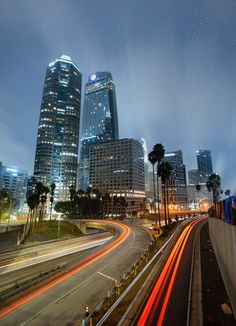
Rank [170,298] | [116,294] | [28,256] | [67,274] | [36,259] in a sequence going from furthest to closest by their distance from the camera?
[28,256]
[36,259]
[67,274]
[116,294]
[170,298]

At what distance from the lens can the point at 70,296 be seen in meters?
17.8

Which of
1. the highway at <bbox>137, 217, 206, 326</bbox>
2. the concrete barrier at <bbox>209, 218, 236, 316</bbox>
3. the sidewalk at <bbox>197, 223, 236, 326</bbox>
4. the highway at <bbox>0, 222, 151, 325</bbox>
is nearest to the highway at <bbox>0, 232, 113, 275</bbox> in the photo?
the highway at <bbox>0, 222, 151, 325</bbox>

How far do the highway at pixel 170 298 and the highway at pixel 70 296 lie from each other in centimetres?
553

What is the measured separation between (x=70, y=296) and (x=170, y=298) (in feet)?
31.7

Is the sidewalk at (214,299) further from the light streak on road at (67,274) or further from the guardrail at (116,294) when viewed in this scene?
the light streak on road at (67,274)

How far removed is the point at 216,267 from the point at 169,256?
23.2 ft

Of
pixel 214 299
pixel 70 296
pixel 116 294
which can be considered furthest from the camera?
pixel 70 296

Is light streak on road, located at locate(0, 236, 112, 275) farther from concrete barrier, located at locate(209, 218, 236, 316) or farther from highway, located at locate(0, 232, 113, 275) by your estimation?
concrete barrier, located at locate(209, 218, 236, 316)

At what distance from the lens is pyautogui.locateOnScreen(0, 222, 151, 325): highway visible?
Result: 563 inches

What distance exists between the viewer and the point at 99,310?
1333 centimetres

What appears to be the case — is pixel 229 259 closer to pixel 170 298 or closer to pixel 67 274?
pixel 170 298

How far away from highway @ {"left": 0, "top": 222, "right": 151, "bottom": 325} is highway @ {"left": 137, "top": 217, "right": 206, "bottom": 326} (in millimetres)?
5528

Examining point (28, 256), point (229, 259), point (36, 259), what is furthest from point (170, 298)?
point (28, 256)

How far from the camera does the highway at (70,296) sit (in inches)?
563
